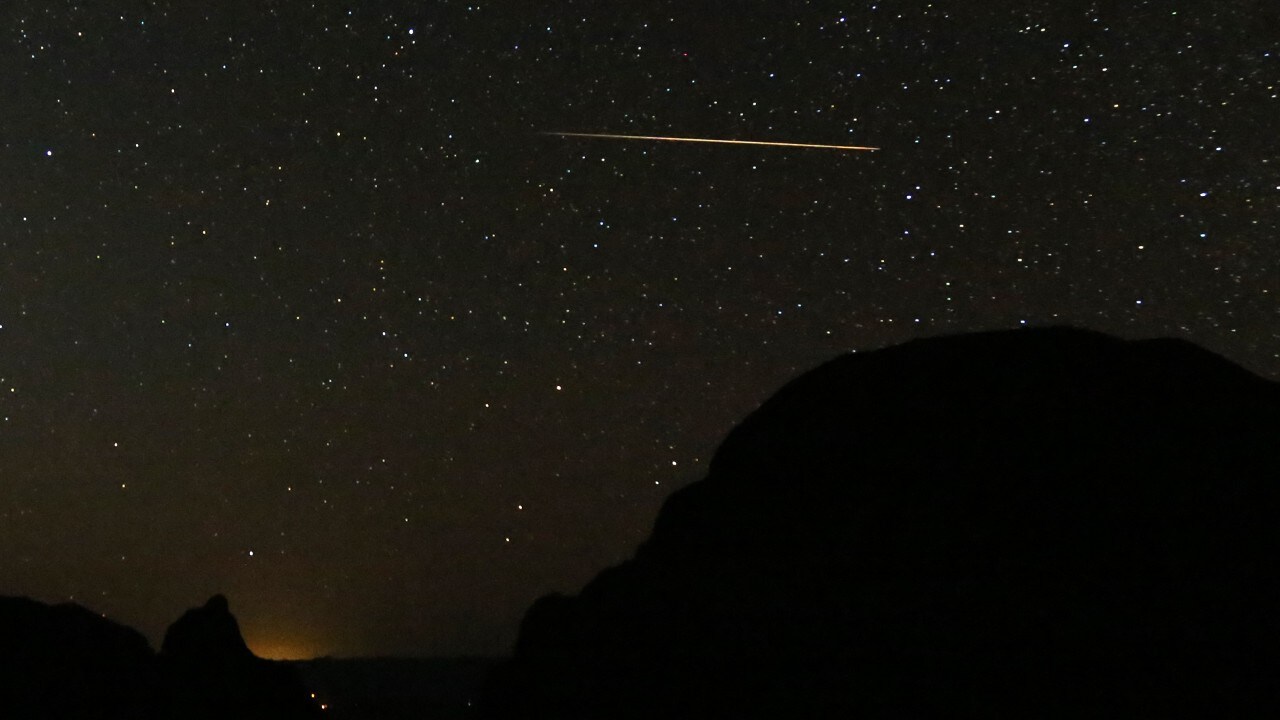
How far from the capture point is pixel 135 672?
350 inches

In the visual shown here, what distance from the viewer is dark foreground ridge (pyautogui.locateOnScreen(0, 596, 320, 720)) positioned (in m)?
8.45

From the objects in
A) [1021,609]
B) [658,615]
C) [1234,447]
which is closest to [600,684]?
[658,615]

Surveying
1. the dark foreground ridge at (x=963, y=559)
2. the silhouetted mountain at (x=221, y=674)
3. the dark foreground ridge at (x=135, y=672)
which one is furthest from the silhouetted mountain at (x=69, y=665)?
the dark foreground ridge at (x=963, y=559)

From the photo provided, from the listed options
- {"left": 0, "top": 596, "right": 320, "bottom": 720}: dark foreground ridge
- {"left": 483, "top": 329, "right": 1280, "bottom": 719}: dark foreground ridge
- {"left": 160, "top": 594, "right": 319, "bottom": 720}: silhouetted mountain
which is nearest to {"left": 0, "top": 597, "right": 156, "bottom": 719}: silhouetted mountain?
{"left": 0, "top": 596, "right": 320, "bottom": 720}: dark foreground ridge

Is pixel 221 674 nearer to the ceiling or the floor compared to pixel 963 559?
nearer to the ceiling

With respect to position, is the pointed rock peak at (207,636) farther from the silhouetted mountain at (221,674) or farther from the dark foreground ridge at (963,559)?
the dark foreground ridge at (963,559)

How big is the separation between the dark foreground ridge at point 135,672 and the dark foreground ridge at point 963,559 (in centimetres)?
317

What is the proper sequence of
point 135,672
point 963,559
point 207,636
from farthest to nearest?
point 207,636 → point 135,672 → point 963,559

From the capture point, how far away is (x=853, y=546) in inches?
252

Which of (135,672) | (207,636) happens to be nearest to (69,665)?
(135,672)

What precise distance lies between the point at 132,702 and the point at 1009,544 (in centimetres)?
696

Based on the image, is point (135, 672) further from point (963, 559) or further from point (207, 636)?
point (963, 559)

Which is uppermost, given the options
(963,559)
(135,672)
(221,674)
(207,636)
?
(207,636)

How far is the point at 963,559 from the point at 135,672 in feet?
22.6
